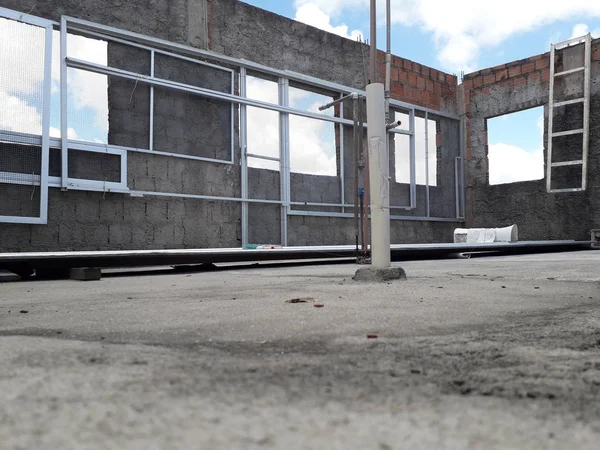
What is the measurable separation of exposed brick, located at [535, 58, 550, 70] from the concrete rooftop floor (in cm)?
840

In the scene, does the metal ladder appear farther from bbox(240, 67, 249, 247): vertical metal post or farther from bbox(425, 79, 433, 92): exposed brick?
bbox(240, 67, 249, 247): vertical metal post

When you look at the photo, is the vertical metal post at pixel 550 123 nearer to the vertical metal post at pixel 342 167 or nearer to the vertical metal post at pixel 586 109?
the vertical metal post at pixel 586 109

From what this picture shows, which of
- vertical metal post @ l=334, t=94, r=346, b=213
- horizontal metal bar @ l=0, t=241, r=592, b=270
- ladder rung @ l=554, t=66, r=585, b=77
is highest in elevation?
ladder rung @ l=554, t=66, r=585, b=77

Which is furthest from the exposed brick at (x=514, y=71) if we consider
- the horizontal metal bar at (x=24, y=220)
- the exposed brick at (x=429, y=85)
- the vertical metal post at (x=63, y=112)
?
the horizontal metal bar at (x=24, y=220)

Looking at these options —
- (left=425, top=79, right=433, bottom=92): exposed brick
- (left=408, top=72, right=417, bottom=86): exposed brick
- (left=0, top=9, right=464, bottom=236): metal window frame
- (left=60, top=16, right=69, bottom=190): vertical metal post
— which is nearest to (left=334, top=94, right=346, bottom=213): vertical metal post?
(left=0, top=9, right=464, bottom=236): metal window frame

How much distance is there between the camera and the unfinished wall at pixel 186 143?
17.0 ft

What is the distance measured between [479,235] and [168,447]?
7.82 m

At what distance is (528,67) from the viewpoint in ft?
28.6

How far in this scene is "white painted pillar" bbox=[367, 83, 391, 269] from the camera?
97.0 inches

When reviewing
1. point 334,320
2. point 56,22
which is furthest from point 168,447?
point 56,22

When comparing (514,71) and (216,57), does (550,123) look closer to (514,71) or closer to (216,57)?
(514,71)

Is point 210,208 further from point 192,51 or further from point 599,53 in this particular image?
point 599,53

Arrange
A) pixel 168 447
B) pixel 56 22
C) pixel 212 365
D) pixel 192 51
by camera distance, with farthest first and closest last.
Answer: pixel 192 51 → pixel 56 22 → pixel 212 365 → pixel 168 447

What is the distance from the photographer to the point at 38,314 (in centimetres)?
155
